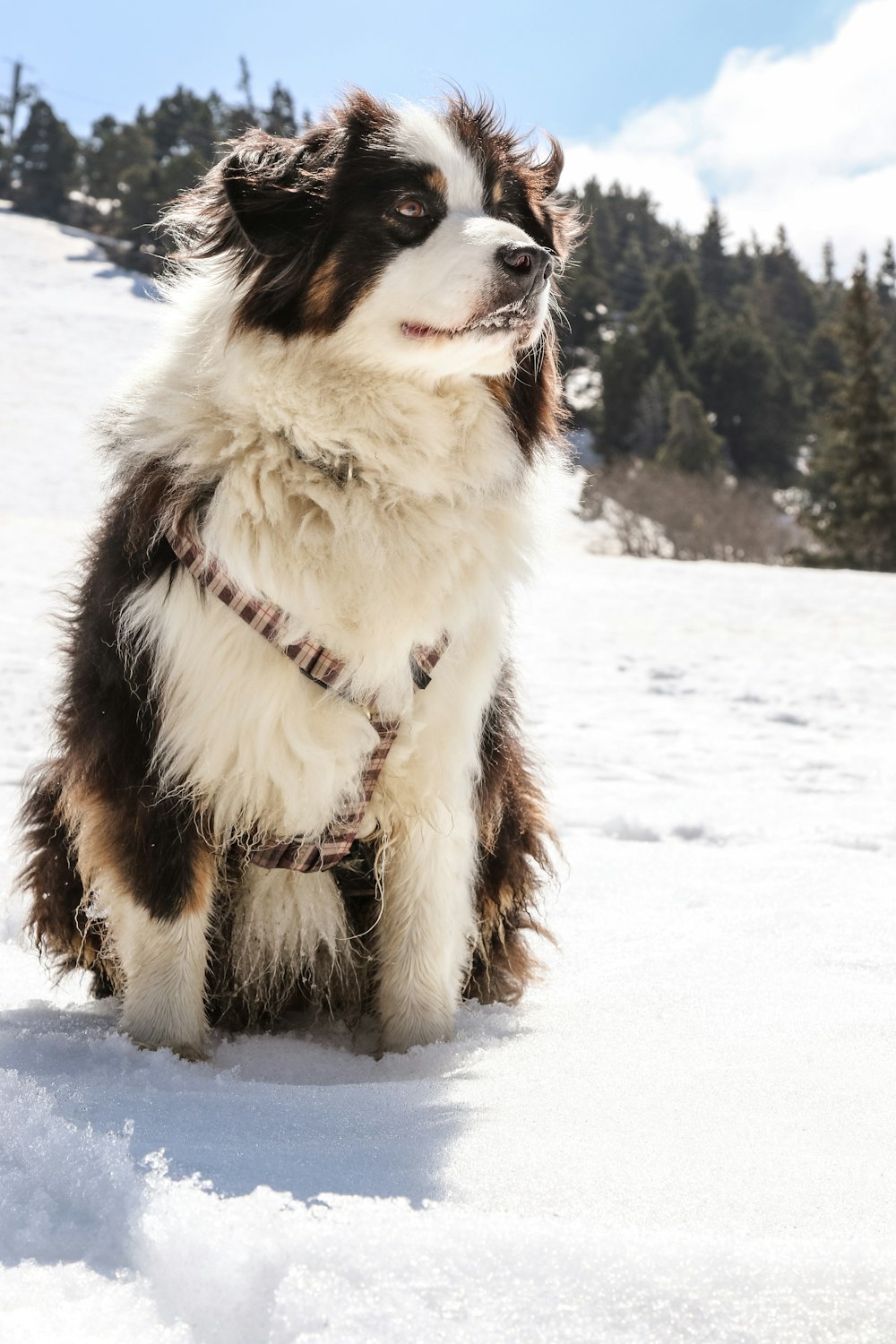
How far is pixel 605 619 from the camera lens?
430 inches

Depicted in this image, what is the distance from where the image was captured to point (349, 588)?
8.21 ft

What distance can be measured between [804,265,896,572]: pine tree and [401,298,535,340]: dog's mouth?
28.7 m

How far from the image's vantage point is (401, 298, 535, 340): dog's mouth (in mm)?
2627

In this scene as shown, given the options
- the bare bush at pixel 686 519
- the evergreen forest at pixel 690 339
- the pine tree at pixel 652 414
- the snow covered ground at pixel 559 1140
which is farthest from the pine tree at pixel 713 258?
the snow covered ground at pixel 559 1140

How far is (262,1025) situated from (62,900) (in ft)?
2.02

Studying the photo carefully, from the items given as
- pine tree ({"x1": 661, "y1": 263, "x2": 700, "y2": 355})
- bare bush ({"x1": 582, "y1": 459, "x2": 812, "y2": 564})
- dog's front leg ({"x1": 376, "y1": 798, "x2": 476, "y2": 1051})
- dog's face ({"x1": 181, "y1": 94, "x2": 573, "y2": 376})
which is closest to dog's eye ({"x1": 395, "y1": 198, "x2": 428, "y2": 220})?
dog's face ({"x1": 181, "y1": 94, "x2": 573, "y2": 376})

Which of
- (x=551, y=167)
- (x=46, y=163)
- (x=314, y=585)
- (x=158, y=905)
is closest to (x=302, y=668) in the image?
(x=314, y=585)

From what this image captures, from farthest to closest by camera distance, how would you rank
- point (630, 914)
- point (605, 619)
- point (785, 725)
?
point (605, 619) < point (785, 725) < point (630, 914)

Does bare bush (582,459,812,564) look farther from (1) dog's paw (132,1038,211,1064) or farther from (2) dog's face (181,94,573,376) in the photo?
(1) dog's paw (132,1038,211,1064)

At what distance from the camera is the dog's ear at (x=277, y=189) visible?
8.85ft

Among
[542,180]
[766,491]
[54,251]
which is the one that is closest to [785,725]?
[542,180]

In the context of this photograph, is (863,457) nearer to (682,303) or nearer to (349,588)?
(682,303)

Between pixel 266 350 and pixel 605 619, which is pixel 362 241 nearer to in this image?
pixel 266 350

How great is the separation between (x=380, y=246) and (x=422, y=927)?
5.28 ft
